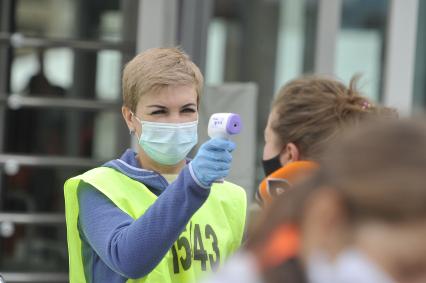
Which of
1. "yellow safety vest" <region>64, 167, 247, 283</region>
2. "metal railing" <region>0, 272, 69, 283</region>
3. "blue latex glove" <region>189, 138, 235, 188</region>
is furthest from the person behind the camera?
"metal railing" <region>0, 272, 69, 283</region>

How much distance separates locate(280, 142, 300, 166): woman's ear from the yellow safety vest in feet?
0.78

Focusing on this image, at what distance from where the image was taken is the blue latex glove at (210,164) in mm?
2258

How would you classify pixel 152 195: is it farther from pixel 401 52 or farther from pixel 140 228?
pixel 401 52

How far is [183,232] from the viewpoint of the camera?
256cm

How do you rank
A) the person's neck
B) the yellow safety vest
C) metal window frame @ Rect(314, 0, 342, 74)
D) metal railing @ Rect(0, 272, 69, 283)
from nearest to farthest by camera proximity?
the yellow safety vest → the person's neck → metal railing @ Rect(0, 272, 69, 283) → metal window frame @ Rect(314, 0, 342, 74)

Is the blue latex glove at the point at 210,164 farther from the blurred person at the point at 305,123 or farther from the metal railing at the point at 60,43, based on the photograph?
the metal railing at the point at 60,43

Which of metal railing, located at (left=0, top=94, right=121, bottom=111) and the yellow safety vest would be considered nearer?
the yellow safety vest

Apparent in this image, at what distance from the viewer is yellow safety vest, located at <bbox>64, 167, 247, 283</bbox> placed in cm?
250

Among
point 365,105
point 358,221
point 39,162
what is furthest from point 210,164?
point 39,162

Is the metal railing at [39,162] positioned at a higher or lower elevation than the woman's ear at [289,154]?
lower

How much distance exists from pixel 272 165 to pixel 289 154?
93mm

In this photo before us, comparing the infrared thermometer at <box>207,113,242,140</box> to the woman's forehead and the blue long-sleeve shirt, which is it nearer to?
the blue long-sleeve shirt

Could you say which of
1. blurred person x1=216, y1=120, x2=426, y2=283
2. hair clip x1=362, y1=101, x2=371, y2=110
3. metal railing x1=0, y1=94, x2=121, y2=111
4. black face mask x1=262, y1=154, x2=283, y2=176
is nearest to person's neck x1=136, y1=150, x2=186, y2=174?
black face mask x1=262, y1=154, x2=283, y2=176

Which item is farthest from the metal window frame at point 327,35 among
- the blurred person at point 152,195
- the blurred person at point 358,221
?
the blurred person at point 358,221
